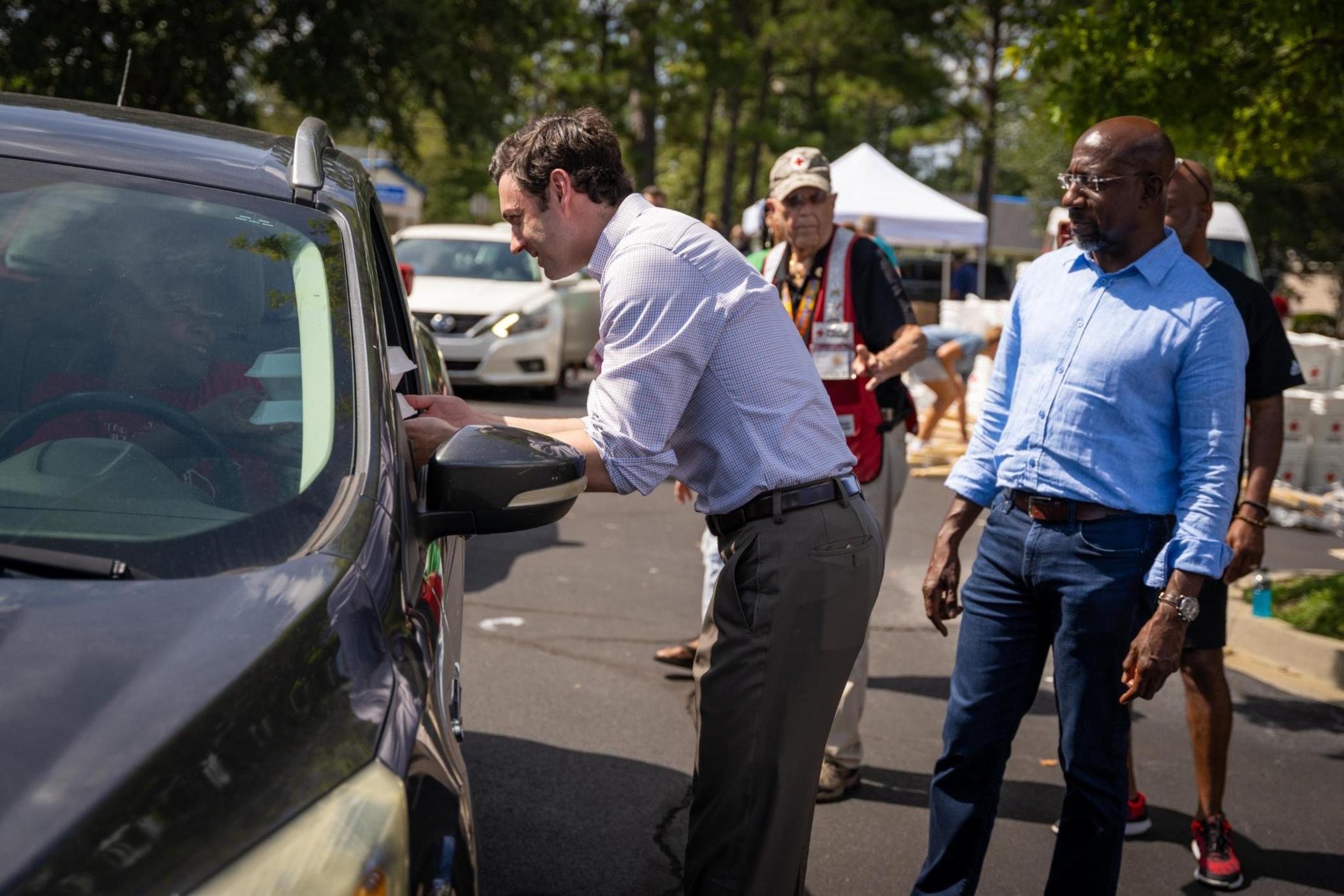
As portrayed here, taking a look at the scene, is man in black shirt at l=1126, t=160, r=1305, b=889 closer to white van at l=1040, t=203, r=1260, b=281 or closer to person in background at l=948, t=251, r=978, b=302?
white van at l=1040, t=203, r=1260, b=281

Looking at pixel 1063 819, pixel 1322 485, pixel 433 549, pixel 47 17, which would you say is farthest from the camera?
pixel 47 17

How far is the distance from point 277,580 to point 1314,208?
42.1 meters

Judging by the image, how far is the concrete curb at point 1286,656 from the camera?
6.23m

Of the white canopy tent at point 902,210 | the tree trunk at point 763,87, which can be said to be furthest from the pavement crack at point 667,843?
the tree trunk at point 763,87

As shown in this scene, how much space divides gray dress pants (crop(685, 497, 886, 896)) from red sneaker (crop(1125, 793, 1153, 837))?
2.07 meters

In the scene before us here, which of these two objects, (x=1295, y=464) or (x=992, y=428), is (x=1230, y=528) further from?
(x=1295, y=464)

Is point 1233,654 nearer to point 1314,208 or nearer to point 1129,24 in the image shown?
point 1129,24

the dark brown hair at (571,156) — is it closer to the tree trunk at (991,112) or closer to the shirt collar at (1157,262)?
the shirt collar at (1157,262)

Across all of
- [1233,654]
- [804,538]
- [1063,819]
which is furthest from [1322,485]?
[804,538]

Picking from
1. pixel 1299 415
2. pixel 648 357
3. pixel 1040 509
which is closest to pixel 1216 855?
pixel 1040 509

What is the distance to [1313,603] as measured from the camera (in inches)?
277

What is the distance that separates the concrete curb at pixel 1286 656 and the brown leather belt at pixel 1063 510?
11.6 feet

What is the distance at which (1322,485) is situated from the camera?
11.6m

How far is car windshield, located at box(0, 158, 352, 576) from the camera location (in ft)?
6.85
